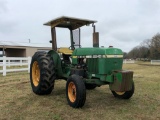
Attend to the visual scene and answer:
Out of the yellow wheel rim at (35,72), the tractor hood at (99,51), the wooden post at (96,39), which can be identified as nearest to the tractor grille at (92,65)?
the tractor hood at (99,51)

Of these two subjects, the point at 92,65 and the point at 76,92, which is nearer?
the point at 76,92

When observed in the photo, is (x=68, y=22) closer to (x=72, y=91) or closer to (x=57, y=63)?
(x=57, y=63)

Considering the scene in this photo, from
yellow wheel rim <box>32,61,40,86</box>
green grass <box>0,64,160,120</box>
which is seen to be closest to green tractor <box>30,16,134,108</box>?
yellow wheel rim <box>32,61,40,86</box>

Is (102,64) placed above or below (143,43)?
below

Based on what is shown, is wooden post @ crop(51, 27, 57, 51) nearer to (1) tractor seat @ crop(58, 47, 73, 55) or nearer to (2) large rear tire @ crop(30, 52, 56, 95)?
(1) tractor seat @ crop(58, 47, 73, 55)

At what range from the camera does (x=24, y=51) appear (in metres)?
35.3

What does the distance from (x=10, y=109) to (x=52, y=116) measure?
1176 millimetres

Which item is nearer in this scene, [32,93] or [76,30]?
[32,93]

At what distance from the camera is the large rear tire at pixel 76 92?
5.21 metres

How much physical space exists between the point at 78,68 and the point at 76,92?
1059mm

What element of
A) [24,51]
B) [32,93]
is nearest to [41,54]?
[32,93]

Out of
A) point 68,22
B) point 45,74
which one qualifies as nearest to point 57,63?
point 45,74

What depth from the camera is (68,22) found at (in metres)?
7.16

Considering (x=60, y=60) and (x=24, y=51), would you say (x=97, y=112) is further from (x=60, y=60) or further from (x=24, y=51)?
(x=24, y=51)
